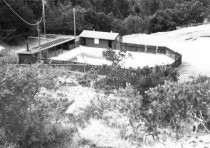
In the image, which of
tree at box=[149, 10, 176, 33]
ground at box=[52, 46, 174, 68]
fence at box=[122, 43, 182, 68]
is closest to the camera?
ground at box=[52, 46, 174, 68]

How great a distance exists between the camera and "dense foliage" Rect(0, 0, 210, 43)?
43.8m

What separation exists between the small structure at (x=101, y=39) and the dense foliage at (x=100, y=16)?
8.13 m

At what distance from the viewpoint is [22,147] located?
1260 cm

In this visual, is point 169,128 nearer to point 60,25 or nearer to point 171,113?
point 171,113

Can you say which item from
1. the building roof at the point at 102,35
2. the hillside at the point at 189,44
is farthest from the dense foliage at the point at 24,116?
the building roof at the point at 102,35

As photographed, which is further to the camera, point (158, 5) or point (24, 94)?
point (158, 5)

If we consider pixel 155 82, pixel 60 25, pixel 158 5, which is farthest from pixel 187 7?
pixel 155 82

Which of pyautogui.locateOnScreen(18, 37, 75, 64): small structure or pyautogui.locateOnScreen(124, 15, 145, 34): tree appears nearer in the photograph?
pyautogui.locateOnScreen(18, 37, 75, 64): small structure

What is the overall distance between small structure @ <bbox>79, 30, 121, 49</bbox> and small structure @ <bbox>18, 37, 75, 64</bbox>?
180 cm

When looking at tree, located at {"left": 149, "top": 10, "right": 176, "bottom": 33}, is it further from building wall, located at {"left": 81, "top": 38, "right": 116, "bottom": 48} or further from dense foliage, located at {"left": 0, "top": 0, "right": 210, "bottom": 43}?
building wall, located at {"left": 81, "top": 38, "right": 116, "bottom": 48}

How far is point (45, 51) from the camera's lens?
35469 millimetres

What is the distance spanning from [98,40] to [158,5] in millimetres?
34279

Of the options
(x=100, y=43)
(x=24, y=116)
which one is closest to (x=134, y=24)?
(x=100, y=43)

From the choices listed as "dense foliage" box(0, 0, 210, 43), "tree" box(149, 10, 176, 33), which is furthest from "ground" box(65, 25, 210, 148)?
"dense foliage" box(0, 0, 210, 43)
